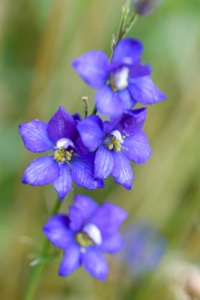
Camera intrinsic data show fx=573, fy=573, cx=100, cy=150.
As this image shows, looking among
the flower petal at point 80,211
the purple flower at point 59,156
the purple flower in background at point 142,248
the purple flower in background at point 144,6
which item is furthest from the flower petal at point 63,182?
the purple flower in background at point 142,248

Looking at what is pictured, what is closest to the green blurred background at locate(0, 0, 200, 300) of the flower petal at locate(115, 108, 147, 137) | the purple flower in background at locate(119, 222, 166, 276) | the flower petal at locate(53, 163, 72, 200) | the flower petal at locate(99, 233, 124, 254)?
the purple flower in background at locate(119, 222, 166, 276)

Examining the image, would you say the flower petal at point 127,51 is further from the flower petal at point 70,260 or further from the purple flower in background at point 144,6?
the flower petal at point 70,260

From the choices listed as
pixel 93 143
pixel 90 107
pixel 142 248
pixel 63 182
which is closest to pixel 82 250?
pixel 63 182

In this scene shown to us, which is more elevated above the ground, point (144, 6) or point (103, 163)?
point (144, 6)

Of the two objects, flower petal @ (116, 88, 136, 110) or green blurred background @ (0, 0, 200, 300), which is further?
green blurred background @ (0, 0, 200, 300)

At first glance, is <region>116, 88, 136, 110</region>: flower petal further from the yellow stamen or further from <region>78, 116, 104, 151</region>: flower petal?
the yellow stamen

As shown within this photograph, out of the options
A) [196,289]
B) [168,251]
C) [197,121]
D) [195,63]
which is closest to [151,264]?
[168,251]

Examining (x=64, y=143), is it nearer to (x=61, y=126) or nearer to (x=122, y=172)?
(x=61, y=126)
